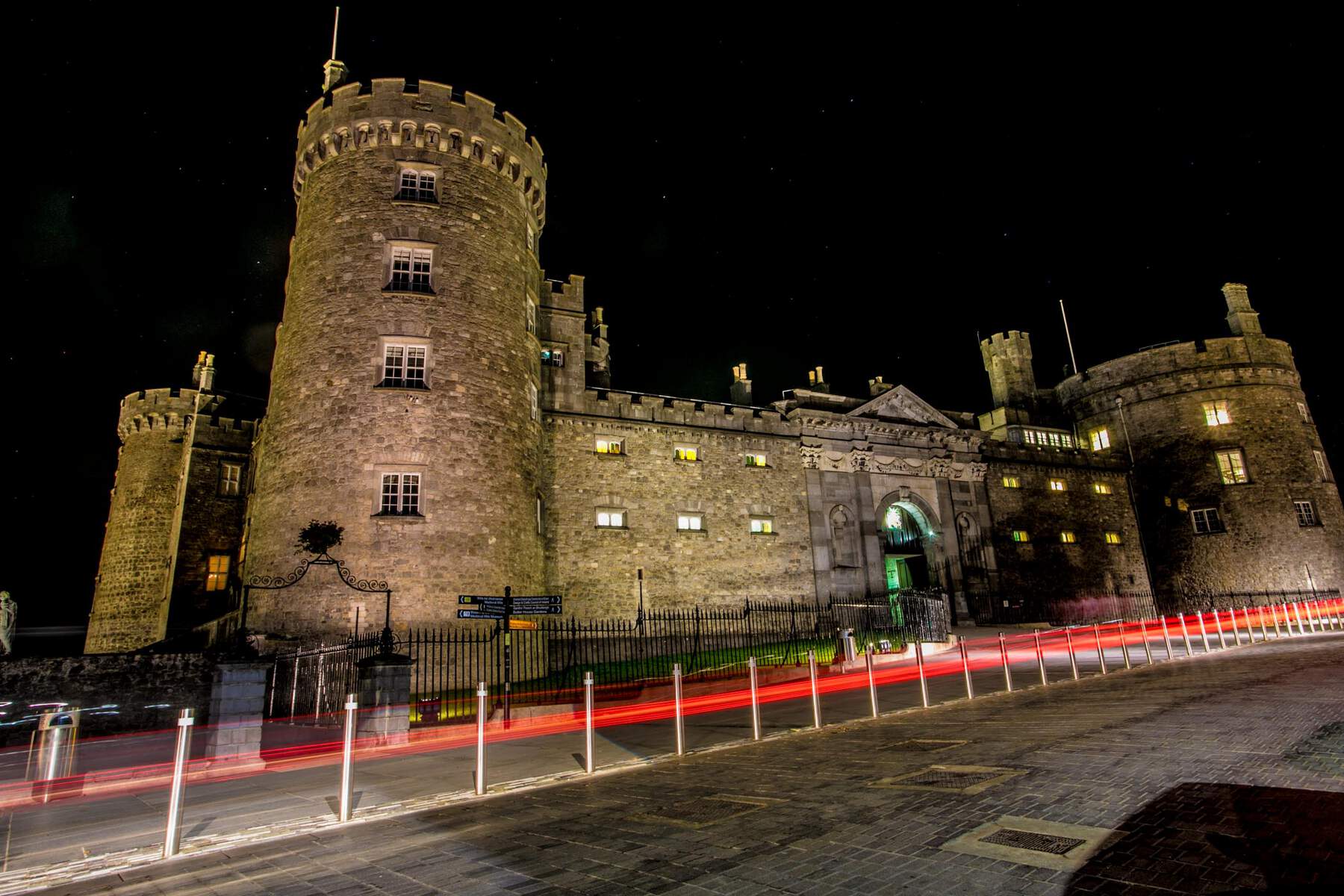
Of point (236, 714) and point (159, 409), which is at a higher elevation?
point (159, 409)

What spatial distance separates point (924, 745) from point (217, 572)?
27146mm

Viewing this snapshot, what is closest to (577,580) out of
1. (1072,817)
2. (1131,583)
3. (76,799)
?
(76,799)

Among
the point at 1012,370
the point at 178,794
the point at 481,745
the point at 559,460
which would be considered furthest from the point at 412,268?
the point at 1012,370

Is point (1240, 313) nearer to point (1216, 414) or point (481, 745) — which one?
point (1216, 414)

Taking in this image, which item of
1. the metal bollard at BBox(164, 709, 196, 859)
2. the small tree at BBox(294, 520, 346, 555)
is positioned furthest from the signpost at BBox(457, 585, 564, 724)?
the metal bollard at BBox(164, 709, 196, 859)

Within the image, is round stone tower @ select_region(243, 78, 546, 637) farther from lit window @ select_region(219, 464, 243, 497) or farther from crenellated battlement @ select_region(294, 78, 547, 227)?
lit window @ select_region(219, 464, 243, 497)

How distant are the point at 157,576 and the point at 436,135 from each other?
20.6m

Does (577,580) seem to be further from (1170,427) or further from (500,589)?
(1170,427)

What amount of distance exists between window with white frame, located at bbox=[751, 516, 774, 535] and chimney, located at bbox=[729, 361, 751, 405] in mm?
6253

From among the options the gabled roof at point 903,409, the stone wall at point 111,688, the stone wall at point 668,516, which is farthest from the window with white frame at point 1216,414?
the stone wall at point 111,688

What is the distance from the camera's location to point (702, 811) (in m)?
5.84

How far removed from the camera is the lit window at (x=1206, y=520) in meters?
35.9

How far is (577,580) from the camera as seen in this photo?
951 inches

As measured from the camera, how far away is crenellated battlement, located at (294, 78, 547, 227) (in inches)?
845
